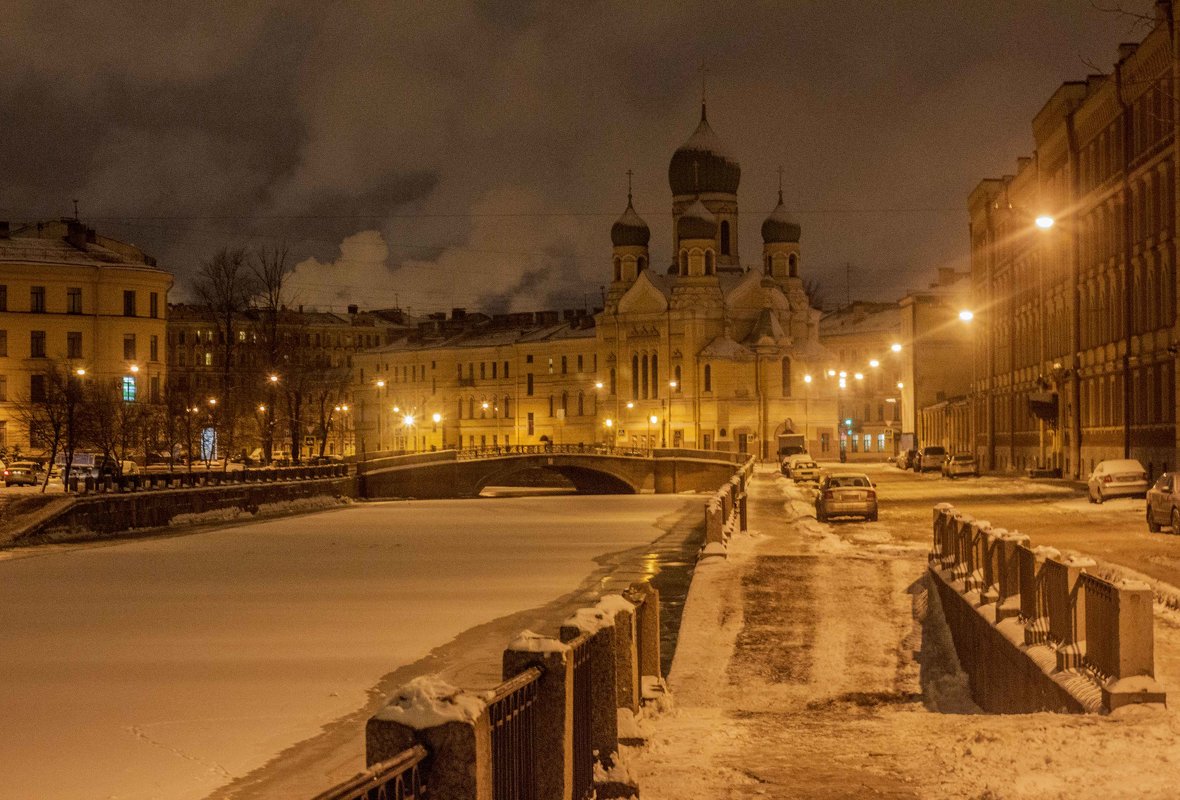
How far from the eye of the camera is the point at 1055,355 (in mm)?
69750

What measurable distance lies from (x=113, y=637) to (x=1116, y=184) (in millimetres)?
45403

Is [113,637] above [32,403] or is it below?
below

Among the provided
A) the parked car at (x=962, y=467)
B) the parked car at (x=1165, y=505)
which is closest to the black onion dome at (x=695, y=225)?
the parked car at (x=962, y=467)

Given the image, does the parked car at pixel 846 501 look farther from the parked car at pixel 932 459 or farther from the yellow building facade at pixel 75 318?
the yellow building facade at pixel 75 318

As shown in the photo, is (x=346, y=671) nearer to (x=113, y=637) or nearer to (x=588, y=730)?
(x=113, y=637)

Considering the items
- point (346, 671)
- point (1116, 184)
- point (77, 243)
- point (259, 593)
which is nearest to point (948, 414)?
point (1116, 184)

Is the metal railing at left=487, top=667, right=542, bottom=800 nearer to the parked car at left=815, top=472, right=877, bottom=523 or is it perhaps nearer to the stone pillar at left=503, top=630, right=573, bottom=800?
the stone pillar at left=503, top=630, right=573, bottom=800

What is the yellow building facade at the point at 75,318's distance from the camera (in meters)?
86.9

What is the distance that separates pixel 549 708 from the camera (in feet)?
28.8

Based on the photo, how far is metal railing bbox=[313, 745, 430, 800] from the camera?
5.59 metres

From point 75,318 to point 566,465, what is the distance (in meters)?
33.9

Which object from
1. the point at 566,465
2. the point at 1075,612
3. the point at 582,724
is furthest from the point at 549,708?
the point at 566,465

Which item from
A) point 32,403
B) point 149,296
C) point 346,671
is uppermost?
point 149,296

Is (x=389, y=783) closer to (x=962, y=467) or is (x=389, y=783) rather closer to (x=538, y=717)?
(x=538, y=717)
